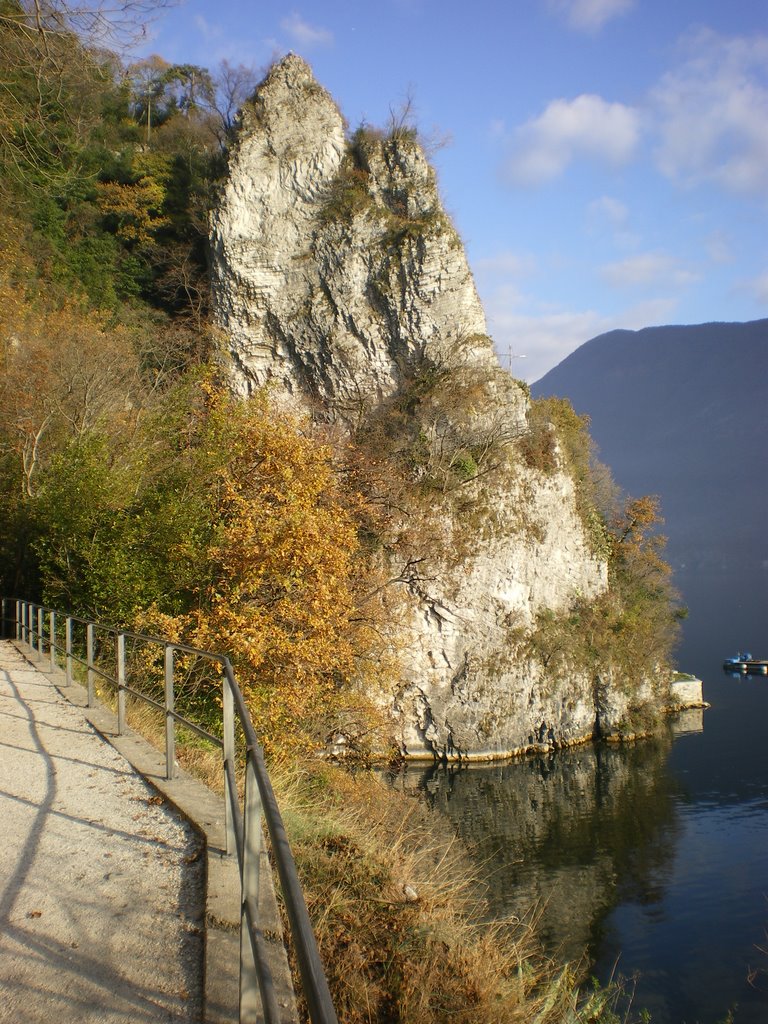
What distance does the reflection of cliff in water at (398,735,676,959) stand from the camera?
1770 cm

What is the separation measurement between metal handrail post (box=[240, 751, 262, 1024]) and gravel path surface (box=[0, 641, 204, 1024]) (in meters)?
0.41

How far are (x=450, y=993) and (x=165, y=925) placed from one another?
249 centimetres

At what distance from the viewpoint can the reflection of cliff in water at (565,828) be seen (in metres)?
17.7

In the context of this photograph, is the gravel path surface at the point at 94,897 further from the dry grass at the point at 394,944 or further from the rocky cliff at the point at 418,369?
the rocky cliff at the point at 418,369

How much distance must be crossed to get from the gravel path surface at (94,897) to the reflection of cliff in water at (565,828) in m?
10.3

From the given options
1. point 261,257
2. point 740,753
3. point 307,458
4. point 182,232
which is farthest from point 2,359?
point 740,753

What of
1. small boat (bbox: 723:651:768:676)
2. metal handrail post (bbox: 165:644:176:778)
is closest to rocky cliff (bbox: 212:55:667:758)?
metal handrail post (bbox: 165:644:176:778)

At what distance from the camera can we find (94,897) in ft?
13.0

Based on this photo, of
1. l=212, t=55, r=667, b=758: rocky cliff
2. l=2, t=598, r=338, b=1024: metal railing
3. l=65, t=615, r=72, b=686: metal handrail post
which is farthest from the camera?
l=212, t=55, r=667, b=758: rocky cliff

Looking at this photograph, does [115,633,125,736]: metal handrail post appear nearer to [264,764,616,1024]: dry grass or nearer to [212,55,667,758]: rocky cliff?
[264,764,616,1024]: dry grass

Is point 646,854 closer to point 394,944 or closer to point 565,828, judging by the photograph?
point 565,828

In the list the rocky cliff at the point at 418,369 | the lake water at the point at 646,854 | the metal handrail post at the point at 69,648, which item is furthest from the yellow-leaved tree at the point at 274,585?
the rocky cliff at the point at 418,369

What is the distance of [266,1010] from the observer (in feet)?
6.45

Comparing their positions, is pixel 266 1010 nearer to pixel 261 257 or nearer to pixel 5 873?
pixel 5 873
